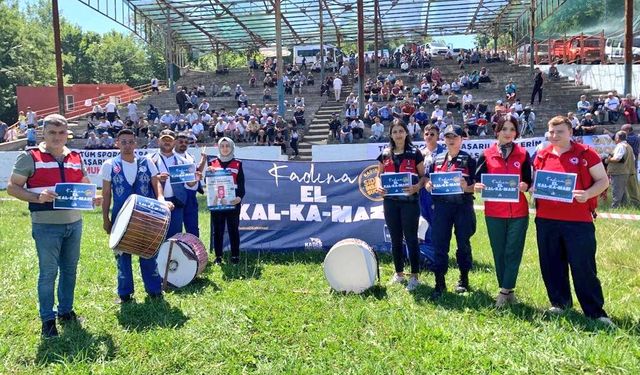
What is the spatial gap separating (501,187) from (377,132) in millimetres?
17151

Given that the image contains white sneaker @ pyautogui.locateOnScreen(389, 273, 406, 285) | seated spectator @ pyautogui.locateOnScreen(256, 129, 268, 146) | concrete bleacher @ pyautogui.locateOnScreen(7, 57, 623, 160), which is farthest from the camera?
concrete bleacher @ pyautogui.locateOnScreen(7, 57, 623, 160)

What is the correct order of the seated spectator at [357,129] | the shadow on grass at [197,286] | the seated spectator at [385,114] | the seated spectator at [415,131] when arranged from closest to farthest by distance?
1. the shadow on grass at [197,286]
2. the seated spectator at [415,131]
3. the seated spectator at [357,129]
4. the seated spectator at [385,114]

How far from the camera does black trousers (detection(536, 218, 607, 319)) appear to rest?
5.32 metres

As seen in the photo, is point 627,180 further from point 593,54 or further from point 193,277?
point 593,54

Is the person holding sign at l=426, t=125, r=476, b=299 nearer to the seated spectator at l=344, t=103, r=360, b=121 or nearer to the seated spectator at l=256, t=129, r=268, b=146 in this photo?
the seated spectator at l=256, t=129, r=268, b=146

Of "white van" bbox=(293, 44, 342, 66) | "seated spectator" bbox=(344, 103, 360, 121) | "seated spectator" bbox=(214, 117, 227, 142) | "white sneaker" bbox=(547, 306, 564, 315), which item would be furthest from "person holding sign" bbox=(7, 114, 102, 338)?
"white van" bbox=(293, 44, 342, 66)

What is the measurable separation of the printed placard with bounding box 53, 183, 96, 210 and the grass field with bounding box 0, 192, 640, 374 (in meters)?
1.25

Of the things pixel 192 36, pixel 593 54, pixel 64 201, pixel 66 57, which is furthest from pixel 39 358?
pixel 66 57

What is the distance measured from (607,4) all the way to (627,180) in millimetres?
23010

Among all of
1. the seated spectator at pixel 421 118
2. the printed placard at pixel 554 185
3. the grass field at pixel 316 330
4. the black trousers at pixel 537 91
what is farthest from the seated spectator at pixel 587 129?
the printed placard at pixel 554 185

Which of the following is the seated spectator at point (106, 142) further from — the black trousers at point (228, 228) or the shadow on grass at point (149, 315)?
the shadow on grass at point (149, 315)

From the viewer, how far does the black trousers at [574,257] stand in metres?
5.32

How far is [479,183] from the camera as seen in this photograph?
19.6 ft

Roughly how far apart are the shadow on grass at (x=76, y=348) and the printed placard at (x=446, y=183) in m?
3.69
